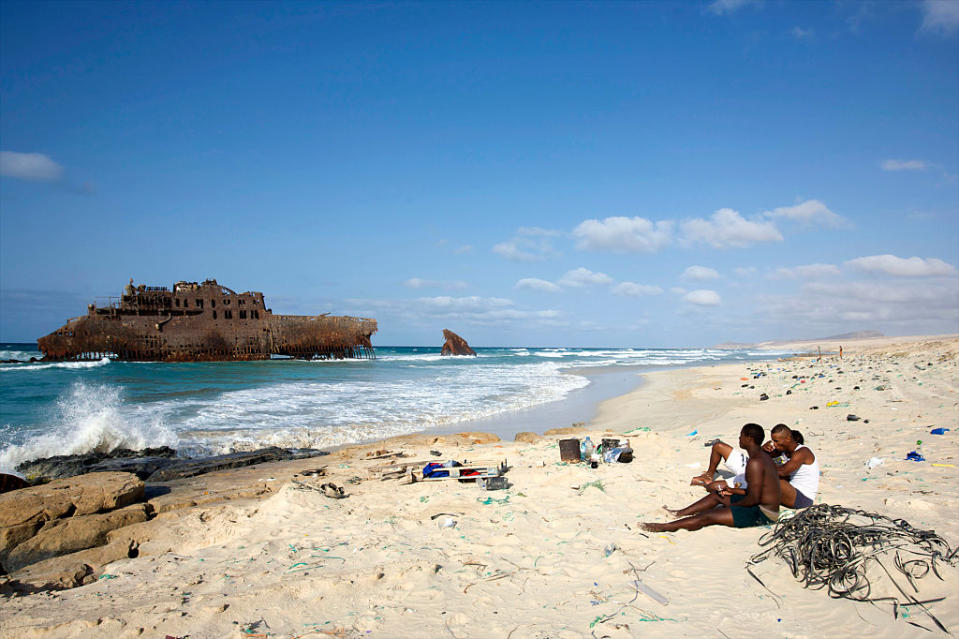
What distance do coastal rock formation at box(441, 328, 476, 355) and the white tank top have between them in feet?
192

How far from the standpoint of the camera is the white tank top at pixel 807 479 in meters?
4.39

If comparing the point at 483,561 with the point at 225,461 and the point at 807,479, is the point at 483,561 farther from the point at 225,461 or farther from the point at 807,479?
the point at 225,461

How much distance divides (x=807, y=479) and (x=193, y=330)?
4456 centimetres

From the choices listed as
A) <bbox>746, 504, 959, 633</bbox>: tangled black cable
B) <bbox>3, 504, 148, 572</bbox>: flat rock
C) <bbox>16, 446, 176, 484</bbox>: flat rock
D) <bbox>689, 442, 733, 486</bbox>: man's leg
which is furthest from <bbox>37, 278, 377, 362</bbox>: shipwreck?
<bbox>746, 504, 959, 633</bbox>: tangled black cable

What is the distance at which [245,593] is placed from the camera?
332 centimetres

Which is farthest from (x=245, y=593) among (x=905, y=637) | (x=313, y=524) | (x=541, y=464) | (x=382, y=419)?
(x=382, y=419)

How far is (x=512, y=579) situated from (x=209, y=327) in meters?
43.7

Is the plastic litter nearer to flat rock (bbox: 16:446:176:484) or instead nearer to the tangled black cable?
the tangled black cable

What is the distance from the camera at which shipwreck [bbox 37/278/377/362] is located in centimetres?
3772

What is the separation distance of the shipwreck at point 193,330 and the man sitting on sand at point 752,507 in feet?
141

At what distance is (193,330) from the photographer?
4050cm

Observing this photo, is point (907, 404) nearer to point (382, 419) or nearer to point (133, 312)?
point (382, 419)

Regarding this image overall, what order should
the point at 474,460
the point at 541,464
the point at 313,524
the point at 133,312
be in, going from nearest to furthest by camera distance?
the point at 313,524
the point at 541,464
the point at 474,460
the point at 133,312

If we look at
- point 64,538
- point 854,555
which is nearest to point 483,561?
point 854,555
